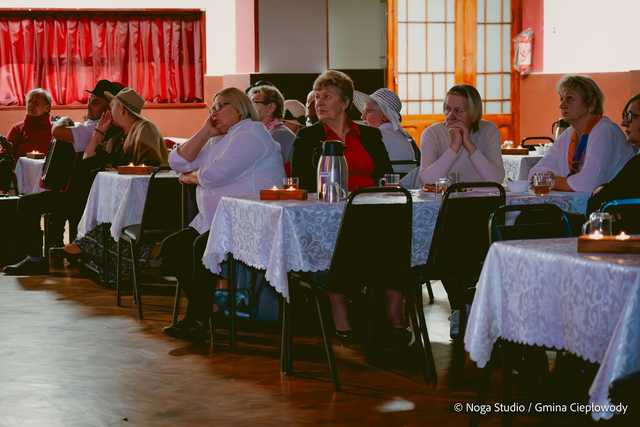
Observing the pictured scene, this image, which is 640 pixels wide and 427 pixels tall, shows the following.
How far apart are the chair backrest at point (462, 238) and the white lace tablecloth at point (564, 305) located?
116 centimetres

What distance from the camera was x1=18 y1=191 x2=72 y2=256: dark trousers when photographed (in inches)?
289

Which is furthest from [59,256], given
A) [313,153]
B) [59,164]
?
[313,153]

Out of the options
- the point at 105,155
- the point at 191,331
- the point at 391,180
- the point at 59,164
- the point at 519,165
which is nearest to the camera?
the point at 391,180

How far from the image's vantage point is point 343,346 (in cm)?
476

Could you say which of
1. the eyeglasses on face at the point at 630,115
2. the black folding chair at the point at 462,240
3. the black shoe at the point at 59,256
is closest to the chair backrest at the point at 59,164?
the black shoe at the point at 59,256

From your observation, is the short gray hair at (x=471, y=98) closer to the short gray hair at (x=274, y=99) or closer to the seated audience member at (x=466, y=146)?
the seated audience member at (x=466, y=146)

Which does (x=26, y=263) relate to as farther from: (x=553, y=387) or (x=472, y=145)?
(x=553, y=387)

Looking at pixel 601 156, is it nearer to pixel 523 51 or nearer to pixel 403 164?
pixel 403 164

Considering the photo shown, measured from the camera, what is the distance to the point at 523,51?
11977mm

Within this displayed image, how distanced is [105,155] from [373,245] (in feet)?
11.5

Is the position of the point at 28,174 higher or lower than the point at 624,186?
lower

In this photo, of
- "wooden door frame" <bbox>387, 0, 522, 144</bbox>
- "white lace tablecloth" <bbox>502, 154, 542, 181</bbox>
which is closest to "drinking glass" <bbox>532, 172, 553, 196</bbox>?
"white lace tablecloth" <bbox>502, 154, 542, 181</bbox>

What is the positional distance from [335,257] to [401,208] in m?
0.32

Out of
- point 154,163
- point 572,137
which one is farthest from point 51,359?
point 572,137
